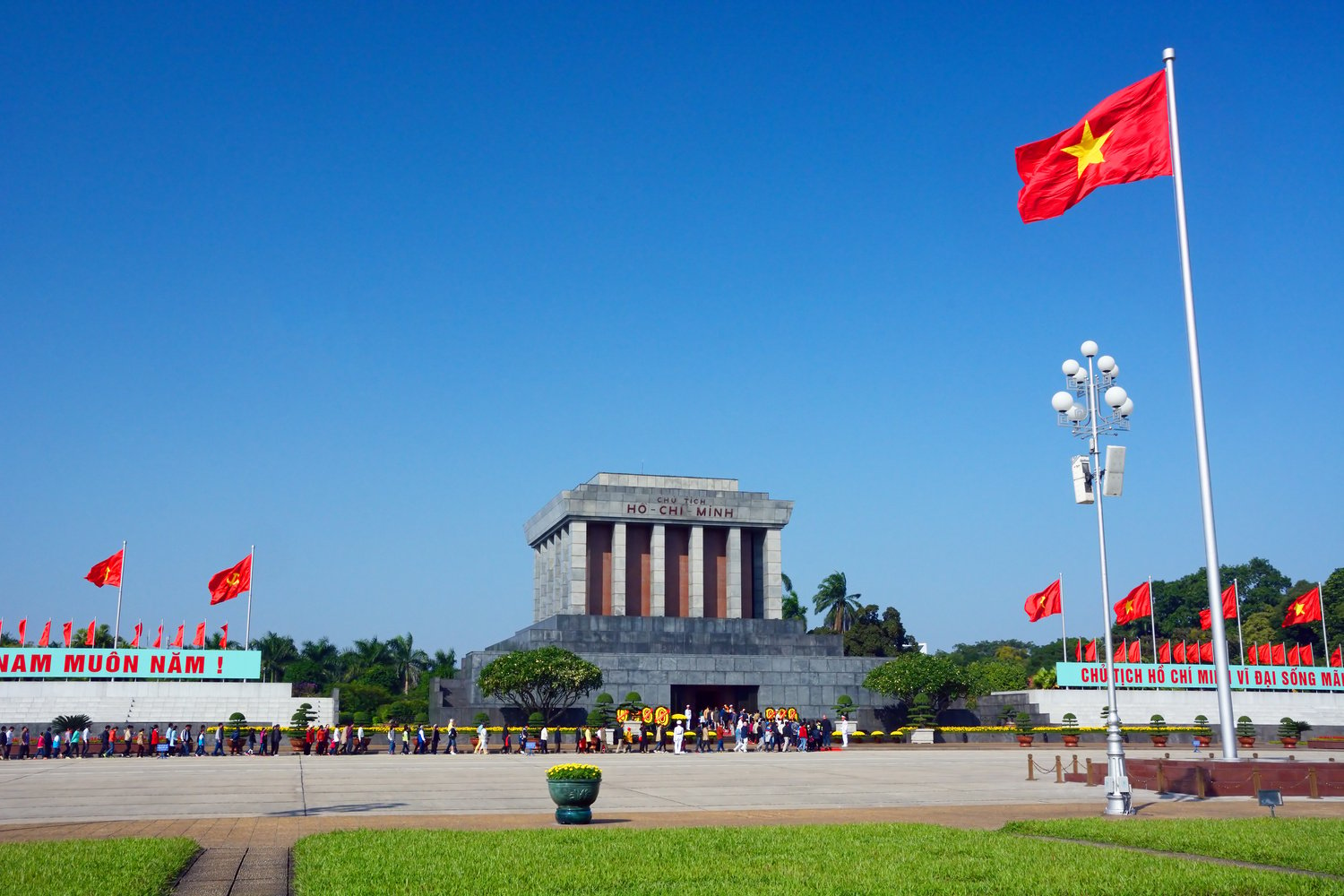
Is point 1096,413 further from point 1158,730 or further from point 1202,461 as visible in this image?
point 1158,730

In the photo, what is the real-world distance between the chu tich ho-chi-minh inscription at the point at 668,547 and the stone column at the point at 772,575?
0.06 m

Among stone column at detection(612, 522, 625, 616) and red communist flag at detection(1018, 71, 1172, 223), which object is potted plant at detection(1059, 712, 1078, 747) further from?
red communist flag at detection(1018, 71, 1172, 223)

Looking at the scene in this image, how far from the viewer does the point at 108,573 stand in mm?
62375

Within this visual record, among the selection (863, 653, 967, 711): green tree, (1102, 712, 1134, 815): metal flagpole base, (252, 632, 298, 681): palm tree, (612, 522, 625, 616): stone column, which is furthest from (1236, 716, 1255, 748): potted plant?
(252, 632, 298, 681): palm tree

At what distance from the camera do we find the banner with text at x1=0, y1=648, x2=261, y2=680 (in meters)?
61.9

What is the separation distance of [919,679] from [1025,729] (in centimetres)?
638

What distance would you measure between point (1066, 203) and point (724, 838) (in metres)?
16.1

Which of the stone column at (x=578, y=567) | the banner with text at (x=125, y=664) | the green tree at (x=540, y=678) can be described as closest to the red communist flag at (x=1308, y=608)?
the stone column at (x=578, y=567)

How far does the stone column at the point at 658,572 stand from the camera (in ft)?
232

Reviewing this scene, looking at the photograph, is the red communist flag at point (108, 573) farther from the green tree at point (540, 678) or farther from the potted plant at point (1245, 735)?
the potted plant at point (1245, 735)

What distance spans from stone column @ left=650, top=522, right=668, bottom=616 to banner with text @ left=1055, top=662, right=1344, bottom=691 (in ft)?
80.0

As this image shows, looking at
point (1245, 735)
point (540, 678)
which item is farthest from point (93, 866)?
point (1245, 735)

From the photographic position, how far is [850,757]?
46156 mm

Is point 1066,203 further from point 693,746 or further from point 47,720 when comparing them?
point 47,720
